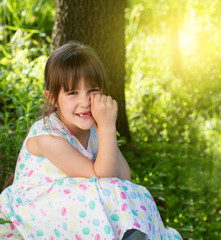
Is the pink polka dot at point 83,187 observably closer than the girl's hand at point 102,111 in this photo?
Yes

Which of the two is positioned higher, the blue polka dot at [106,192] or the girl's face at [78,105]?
the girl's face at [78,105]

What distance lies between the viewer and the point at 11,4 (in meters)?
5.03

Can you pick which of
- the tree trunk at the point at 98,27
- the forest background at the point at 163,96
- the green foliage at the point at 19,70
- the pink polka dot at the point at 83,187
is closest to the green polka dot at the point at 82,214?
the pink polka dot at the point at 83,187

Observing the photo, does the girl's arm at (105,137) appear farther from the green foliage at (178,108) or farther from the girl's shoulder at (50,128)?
the green foliage at (178,108)

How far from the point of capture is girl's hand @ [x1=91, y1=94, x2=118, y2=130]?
2059 millimetres

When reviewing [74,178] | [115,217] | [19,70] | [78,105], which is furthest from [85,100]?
[19,70]

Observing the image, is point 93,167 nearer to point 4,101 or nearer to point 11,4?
point 4,101

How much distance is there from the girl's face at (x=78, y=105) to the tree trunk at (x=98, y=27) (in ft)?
3.46

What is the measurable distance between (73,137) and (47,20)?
321 centimetres

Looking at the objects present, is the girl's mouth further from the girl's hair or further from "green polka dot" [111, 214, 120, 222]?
"green polka dot" [111, 214, 120, 222]

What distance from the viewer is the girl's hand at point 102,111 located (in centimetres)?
206

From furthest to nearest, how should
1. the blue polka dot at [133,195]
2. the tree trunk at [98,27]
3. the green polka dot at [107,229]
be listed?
the tree trunk at [98,27] < the blue polka dot at [133,195] < the green polka dot at [107,229]

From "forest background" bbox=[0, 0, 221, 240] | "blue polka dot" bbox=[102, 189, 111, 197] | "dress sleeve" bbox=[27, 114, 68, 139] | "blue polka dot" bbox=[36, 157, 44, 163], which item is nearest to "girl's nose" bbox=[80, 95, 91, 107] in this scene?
"dress sleeve" bbox=[27, 114, 68, 139]

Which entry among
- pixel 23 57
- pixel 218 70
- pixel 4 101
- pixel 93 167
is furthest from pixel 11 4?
pixel 93 167
